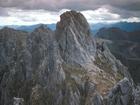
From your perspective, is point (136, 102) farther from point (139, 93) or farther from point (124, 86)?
point (124, 86)

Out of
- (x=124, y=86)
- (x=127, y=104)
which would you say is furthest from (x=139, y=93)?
(x=124, y=86)

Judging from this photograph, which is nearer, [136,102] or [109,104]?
[136,102]

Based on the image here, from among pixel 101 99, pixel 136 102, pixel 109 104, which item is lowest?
pixel 101 99

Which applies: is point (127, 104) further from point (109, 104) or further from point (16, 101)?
point (16, 101)

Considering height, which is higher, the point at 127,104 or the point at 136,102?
the point at 136,102

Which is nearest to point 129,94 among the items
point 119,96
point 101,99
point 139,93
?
point 119,96

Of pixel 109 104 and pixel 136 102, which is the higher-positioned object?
pixel 136 102

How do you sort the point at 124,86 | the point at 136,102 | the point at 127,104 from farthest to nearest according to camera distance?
the point at 124,86, the point at 127,104, the point at 136,102

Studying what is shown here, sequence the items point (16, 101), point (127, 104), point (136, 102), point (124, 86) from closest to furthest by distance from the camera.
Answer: point (136, 102) → point (127, 104) → point (124, 86) → point (16, 101)

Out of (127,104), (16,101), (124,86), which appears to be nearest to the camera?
(127,104)
